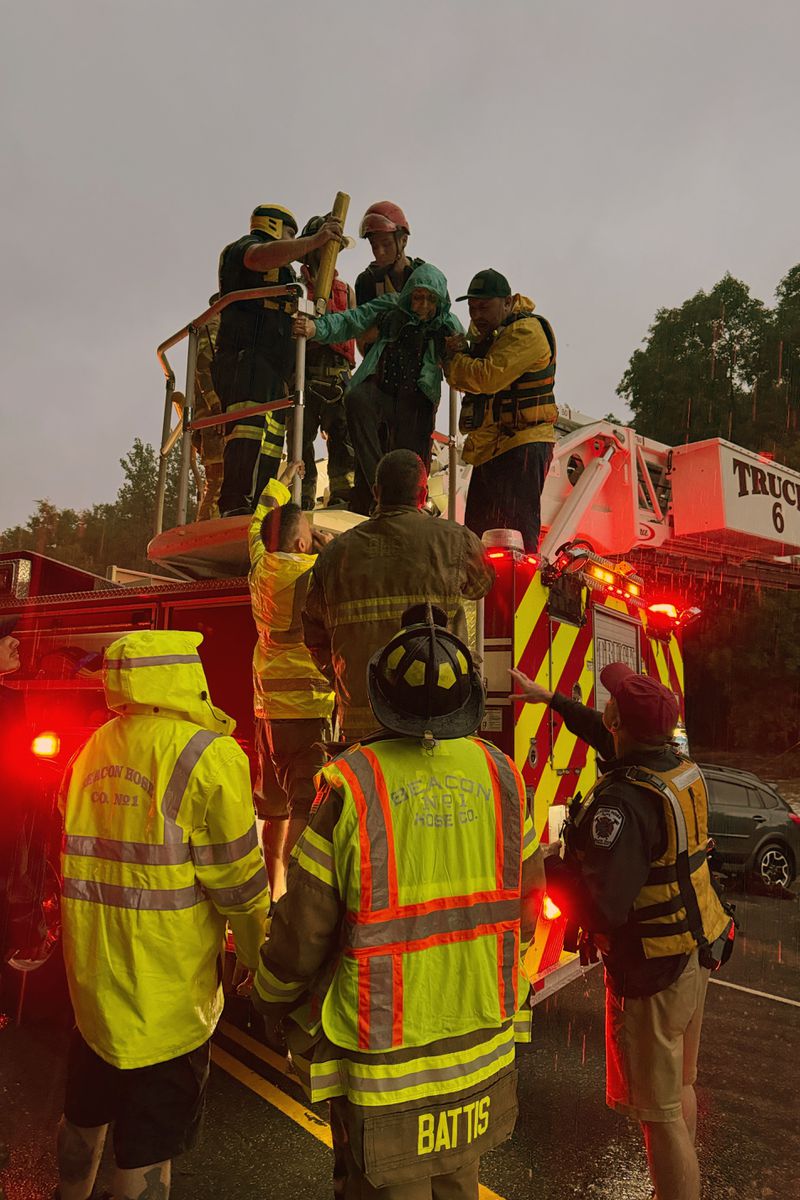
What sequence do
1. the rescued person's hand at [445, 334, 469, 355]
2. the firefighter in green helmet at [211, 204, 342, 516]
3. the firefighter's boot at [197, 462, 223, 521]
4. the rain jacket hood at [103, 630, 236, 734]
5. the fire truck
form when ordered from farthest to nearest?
the firefighter's boot at [197, 462, 223, 521], the firefighter in green helmet at [211, 204, 342, 516], the rescued person's hand at [445, 334, 469, 355], the fire truck, the rain jacket hood at [103, 630, 236, 734]

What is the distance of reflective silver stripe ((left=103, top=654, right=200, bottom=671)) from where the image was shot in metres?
2.17

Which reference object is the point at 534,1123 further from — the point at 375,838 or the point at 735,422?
the point at 735,422

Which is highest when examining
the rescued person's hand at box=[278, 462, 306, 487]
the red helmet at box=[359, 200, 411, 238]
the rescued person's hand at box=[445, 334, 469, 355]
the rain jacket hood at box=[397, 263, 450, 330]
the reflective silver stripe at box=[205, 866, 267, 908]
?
the red helmet at box=[359, 200, 411, 238]

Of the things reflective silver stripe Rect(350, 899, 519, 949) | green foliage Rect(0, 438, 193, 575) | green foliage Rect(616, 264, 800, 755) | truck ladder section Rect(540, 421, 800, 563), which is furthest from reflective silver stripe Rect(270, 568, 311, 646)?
green foliage Rect(0, 438, 193, 575)

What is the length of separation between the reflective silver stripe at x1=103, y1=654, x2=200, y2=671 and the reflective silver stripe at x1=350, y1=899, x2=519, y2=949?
909 mm

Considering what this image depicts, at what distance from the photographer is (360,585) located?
2.73 meters

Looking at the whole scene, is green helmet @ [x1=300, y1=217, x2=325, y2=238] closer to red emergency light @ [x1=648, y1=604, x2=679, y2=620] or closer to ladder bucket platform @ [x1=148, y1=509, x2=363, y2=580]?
ladder bucket platform @ [x1=148, y1=509, x2=363, y2=580]

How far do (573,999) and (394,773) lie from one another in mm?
3806

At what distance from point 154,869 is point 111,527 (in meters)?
40.2

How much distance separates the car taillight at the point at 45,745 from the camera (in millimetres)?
3697

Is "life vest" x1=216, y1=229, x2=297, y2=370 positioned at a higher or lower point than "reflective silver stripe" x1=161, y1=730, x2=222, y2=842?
higher

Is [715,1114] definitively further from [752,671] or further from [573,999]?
[752,671]

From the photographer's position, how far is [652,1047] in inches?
97.5

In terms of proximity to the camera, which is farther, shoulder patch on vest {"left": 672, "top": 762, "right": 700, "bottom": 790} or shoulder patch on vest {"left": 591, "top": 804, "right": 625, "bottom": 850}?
shoulder patch on vest {"left": 672, "top": 762, "right": 700, "bottom": 790}
